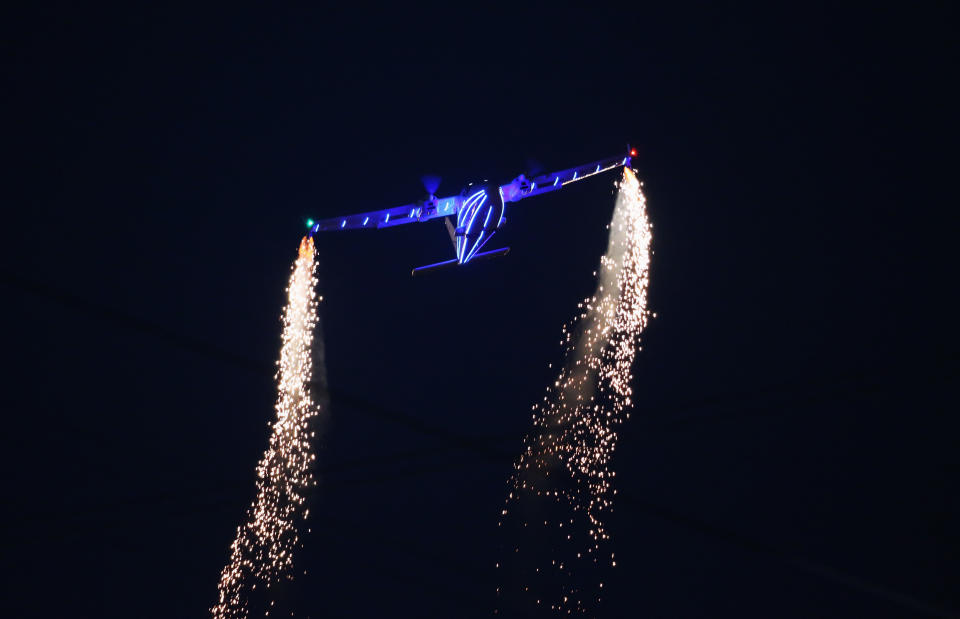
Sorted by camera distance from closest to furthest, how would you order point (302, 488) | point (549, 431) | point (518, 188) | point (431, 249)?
1. point (518, 188)
2. point (549, 431)
3. point (302, 488)
4. point (431, 249)

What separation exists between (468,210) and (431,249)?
4.53 m

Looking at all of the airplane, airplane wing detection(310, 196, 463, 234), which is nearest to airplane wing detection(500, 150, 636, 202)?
the airplane

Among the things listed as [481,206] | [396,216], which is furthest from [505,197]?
[396,216]

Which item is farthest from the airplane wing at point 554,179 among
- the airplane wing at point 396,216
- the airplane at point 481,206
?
the airplane wing at point 396,216

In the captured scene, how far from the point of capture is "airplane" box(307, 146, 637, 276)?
17734mm

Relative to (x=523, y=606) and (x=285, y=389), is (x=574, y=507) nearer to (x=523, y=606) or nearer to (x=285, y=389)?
(x=523, y=606)

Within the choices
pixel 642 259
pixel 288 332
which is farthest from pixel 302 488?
pixel 642 259

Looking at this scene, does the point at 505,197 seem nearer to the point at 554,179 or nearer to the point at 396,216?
the point at 554,179

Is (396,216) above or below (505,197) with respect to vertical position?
above

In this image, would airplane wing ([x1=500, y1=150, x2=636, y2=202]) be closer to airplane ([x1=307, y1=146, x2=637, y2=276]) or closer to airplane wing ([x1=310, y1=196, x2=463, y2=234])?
airplane ([x1=307, y1=146, x2=637, y2=276])

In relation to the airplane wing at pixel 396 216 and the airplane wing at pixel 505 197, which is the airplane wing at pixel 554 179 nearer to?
the airplane wing at pixel 505 197

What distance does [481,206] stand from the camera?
1784 cm

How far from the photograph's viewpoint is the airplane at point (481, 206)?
17734mm

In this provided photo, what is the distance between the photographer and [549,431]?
1922 centimetres
